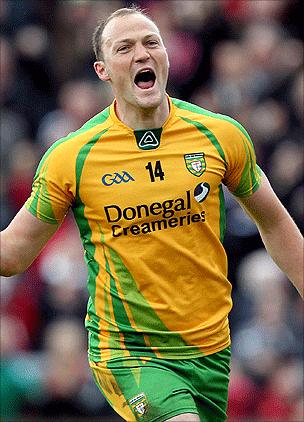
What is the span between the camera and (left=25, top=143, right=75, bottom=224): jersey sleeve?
6.32 meters

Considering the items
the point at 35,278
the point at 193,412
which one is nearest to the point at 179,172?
the point at 193,412

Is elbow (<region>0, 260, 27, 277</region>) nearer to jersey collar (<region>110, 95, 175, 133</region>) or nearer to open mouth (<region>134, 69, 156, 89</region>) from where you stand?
jersey collar (<region>110, 95, 175, 133</region>)

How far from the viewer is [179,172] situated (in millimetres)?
6402

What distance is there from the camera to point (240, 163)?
652 cm

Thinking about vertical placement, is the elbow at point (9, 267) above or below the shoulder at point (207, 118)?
below

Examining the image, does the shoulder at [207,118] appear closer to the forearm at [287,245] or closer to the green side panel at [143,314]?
the forearm at [287,245]

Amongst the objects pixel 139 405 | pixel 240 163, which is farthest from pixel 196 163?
pixel 139 405

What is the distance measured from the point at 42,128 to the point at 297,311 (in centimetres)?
348

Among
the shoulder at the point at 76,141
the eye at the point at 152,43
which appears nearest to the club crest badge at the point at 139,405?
the shoulder at the point at 76,141

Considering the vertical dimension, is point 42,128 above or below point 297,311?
above

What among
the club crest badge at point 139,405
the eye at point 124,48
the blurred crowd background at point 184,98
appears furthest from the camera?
the blurred crowd background at point 184,98

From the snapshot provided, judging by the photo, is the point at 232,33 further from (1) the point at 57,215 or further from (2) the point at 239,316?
(1) the point at 57,215

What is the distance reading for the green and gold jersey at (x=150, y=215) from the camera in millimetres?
6352

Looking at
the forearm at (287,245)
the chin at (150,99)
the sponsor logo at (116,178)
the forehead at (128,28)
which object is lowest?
the forearm at (287,245)
